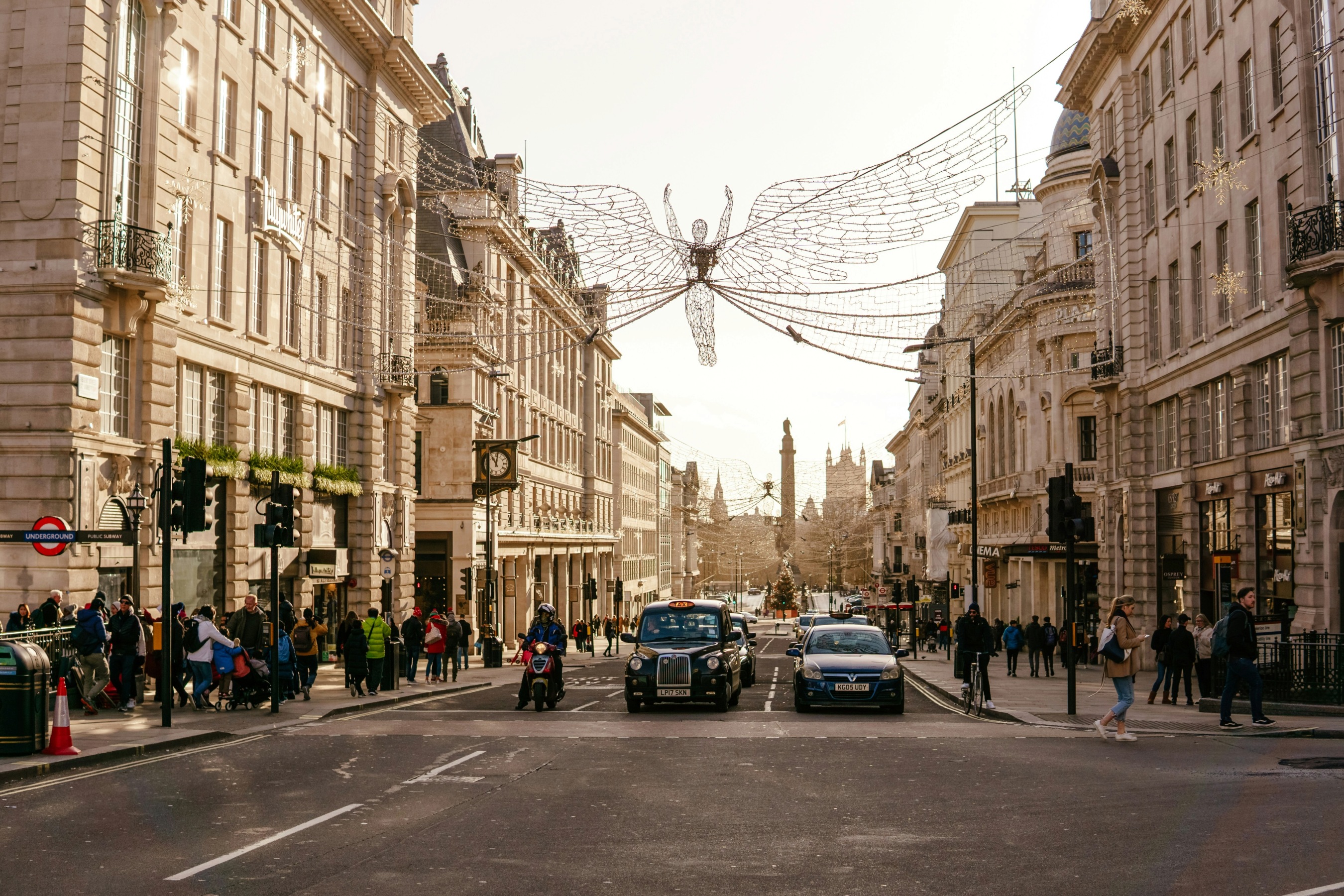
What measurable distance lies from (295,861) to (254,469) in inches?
931

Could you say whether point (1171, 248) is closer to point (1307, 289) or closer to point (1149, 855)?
point (1307, 289)

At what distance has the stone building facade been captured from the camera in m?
23.1

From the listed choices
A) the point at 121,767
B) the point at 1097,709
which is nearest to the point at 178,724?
the point at 121,767

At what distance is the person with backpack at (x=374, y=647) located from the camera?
25188 millimetres

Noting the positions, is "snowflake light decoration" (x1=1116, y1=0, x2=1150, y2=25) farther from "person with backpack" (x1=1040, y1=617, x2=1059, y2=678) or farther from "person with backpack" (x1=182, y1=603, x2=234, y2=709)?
"person with backpack" (x1=182, y1=603, x2=234, y2=709)

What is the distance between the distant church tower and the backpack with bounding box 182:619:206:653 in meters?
126

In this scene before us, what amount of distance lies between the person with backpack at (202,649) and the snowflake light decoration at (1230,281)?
69.0 ft

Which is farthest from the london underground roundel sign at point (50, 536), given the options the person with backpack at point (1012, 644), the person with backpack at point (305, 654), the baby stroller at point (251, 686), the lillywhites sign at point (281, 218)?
the person with backpack at point (1012, 644)

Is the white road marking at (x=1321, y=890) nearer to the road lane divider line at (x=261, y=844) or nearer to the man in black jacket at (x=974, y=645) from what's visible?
the road lane divider line at (x=261, y=844)

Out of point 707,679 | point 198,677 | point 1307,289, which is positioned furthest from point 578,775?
point 1307,289

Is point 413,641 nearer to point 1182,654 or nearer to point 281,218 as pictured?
point 281,218

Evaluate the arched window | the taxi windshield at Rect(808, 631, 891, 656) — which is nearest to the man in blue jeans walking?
the taxi windshield at Rect(808, 631, 891, 656)

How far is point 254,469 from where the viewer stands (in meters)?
31.2

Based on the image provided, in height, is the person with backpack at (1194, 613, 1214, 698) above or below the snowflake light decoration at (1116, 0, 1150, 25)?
below
